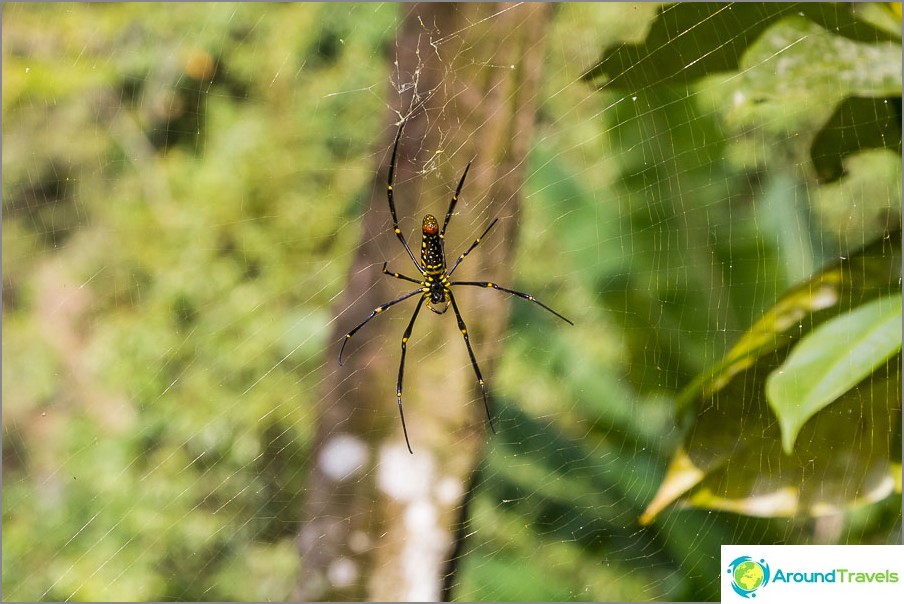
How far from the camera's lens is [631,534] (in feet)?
5.52

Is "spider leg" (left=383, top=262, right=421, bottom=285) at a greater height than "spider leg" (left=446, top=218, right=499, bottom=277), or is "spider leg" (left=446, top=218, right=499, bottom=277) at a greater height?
"spider leg" (left=446, top=218, right=499, bottom=277)

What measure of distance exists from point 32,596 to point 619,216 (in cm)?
255

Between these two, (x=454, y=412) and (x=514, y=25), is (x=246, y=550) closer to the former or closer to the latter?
(x=454, y=412)

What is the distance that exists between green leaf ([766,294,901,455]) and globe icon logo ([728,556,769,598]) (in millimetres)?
519

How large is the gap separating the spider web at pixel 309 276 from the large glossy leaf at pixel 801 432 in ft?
0.47

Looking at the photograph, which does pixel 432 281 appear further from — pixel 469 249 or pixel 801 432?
pixel 801 432

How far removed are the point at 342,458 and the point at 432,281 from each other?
20.2 inches

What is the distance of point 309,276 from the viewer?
2.94 m

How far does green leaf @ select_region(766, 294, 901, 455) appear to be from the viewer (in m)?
1.15

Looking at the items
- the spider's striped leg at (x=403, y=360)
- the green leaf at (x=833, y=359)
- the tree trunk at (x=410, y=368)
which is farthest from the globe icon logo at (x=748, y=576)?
the spider's striped leg at (x=403, y=360)

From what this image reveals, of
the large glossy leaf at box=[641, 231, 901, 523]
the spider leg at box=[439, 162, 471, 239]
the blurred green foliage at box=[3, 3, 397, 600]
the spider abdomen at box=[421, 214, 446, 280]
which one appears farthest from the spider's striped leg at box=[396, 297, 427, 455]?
the blurred green foliage at box=[3, 3, 397, 600]

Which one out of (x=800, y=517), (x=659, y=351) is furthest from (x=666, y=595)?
(x=659, y=351)

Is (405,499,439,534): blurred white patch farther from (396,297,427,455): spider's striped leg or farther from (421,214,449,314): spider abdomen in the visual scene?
(421,214,449,314): spider abdomen

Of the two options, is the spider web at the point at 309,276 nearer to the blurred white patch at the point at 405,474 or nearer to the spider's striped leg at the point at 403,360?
the spider's striped leg at the point at 403,360
